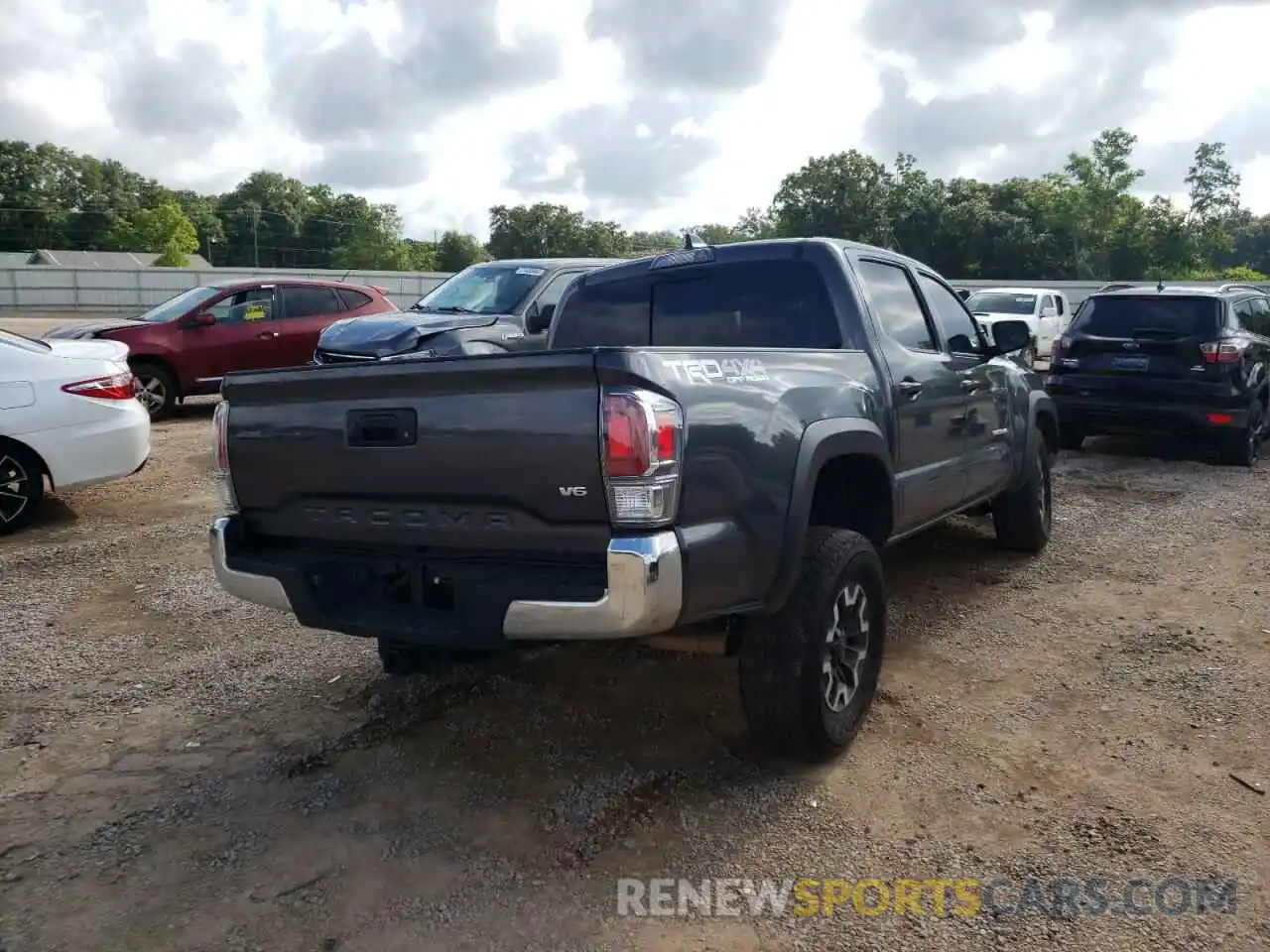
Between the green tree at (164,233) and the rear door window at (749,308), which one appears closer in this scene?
the rear door window at (749,308)

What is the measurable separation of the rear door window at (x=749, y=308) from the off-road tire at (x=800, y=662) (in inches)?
41.3

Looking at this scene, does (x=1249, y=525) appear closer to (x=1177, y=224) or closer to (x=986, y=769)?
(x=986, y=769)

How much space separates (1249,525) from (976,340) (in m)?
3.15

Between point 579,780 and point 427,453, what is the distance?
1256 mm

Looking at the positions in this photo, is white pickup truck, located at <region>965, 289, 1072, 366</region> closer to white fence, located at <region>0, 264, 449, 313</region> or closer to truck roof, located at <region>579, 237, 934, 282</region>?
truck roof, located at <region>579, 237, 934, 282</region>

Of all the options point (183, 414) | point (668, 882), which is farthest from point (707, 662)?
point (183, 414)

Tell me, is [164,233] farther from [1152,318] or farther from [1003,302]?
[1152,318]

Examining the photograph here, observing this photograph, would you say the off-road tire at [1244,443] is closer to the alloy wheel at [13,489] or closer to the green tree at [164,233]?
the alloy wheel at [13,489]

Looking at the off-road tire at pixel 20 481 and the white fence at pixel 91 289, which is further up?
the white fence at pixel 91 289

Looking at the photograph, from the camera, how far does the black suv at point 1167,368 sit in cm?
910

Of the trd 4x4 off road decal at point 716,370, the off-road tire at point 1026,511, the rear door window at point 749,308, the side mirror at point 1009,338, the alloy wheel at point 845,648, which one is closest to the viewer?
the trd 4x4 off road decal at point 716,370

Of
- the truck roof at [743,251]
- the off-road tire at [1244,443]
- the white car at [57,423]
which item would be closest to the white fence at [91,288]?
the white car at [57,423]

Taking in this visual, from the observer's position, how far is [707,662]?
15.1ft

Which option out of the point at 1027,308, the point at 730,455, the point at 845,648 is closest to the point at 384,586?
the point at 730,455
